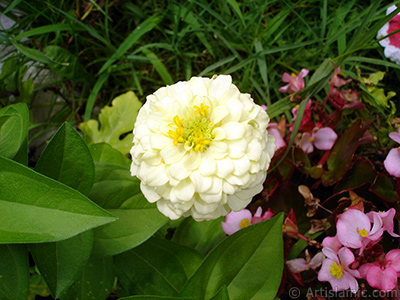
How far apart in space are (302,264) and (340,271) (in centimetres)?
11

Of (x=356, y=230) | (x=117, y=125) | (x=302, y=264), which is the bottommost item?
(x=302, y=264)

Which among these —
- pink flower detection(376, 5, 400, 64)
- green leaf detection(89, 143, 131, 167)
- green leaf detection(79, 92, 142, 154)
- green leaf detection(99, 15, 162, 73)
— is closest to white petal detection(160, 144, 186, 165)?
green leaf detection(89, 143, 131, 167)

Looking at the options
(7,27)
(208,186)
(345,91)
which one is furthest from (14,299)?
(7,27)

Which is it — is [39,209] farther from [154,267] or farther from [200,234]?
[200,234]

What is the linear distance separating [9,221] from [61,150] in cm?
16

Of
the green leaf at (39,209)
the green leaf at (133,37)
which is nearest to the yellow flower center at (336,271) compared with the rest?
the green leaf at (39,209)

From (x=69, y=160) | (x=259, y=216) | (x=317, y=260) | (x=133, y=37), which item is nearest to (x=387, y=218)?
(x=317, y=260)

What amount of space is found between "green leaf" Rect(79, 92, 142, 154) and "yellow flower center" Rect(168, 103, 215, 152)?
1.90 feet

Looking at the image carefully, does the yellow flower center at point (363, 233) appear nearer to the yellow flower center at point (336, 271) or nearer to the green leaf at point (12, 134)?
the yellow flower center at point (336, 271)

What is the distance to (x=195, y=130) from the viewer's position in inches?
27.1

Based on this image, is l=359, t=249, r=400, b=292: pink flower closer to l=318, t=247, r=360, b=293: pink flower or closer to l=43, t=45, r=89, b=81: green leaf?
l=318, t=247, r=360, b=293: pink flower

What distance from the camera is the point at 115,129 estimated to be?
1.25 metres

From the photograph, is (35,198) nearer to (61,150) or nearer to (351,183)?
(61,150)

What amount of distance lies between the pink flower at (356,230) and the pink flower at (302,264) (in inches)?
4.2
